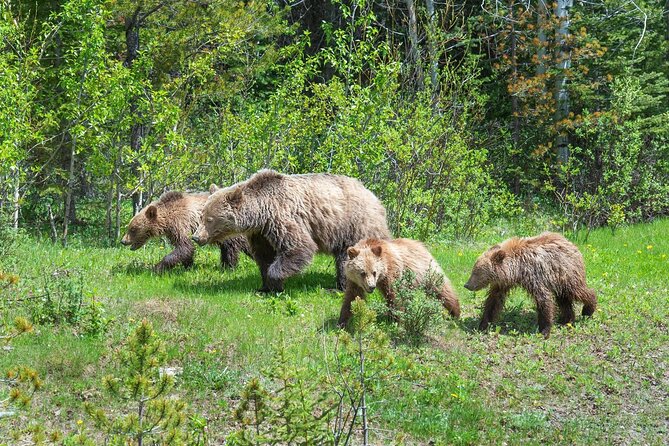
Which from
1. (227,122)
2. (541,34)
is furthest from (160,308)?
(541,34)

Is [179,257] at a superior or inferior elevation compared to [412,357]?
superior

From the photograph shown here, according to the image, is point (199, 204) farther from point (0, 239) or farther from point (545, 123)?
point (545, 123)

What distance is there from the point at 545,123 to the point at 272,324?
15.5 metres

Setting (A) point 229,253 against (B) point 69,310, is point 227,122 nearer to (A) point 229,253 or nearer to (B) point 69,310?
(A) point 229,253

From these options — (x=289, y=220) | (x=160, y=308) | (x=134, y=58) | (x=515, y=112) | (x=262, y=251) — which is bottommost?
(x=160, y=308)

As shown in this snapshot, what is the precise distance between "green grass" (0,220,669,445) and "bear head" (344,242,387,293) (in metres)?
0.79

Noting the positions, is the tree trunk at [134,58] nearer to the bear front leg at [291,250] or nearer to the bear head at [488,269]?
the bear front leg at [291,250]

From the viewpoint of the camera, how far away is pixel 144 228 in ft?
42.3

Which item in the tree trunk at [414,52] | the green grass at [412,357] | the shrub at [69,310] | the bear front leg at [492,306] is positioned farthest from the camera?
the tree trunk at [414,52]

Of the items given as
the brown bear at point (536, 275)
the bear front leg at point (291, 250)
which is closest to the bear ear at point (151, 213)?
the bear front leg at point (291, 250)

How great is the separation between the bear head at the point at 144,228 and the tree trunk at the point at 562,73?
13202mm

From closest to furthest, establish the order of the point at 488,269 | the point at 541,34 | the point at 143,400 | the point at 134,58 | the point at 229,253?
1. the point at 143,400
2. the point at 488,269
3. the point at 229,253
4. the point at 134,58
5. the point at 541,34

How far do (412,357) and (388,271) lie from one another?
3.60 ft

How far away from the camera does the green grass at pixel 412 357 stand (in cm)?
744
